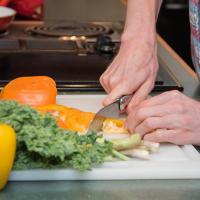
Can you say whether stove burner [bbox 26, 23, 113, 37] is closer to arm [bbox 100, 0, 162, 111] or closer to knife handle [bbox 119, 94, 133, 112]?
arm [bbox 100, 0, 162, 111]

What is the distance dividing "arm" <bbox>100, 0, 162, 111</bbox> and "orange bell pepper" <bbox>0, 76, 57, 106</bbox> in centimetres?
10

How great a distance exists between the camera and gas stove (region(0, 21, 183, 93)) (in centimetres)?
130

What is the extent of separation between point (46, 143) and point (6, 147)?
0.05 m

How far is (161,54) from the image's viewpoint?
5.19ft

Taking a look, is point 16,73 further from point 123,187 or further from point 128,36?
point 123,187

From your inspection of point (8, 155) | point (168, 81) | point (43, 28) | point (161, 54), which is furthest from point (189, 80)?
point (8, 155)

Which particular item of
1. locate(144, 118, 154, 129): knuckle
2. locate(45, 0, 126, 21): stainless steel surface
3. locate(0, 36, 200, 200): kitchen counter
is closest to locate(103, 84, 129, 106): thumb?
locate(144, 118, 154, 129): knuckle

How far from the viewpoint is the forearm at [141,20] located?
120 centimetres

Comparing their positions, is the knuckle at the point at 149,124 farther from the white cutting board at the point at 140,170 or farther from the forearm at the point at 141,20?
the forearm at the point at 141,20

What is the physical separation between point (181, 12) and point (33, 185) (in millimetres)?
2291

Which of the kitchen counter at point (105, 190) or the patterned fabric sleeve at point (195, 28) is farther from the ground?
the patterned fabric sleeve at point (195, 28)

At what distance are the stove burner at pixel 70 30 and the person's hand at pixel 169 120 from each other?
72 centimetres

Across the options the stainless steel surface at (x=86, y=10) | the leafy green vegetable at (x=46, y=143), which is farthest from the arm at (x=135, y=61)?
the stainless steel surface at (x=86, y=10)

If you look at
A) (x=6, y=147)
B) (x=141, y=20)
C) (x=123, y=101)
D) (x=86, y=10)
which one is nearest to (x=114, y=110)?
(x=123, y=101)
